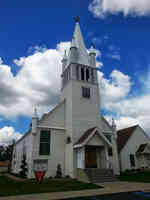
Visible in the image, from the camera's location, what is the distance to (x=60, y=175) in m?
17.7

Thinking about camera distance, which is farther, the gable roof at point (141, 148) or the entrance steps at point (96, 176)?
the gable roof at point (141, 148)

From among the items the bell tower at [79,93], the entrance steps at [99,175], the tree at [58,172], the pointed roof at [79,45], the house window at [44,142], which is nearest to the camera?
the entrance steps at [99,175]

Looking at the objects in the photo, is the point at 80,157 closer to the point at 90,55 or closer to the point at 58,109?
the point at 58,109

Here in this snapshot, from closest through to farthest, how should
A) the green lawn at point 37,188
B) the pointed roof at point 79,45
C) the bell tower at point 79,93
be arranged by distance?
the green lawn at point 37,188 < the bell tower at point 79,93 < the pointed roof at point 79,45

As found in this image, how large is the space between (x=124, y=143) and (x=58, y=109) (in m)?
11.4

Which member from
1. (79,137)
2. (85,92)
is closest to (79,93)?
(85,92)

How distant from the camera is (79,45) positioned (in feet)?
80.9

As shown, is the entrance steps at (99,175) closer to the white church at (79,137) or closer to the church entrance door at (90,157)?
the white church at (79,137)

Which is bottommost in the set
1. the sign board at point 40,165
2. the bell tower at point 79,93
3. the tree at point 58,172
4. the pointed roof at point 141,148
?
the tree at point 58,172

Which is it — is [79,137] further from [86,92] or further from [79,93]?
[86,92]

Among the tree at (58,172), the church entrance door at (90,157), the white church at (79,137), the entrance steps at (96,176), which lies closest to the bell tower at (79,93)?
the white church at (79,137)

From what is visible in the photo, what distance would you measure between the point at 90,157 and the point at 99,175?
3212 mm

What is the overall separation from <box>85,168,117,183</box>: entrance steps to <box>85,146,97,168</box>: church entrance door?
7.92ft

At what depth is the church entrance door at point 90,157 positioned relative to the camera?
17.8 meters
